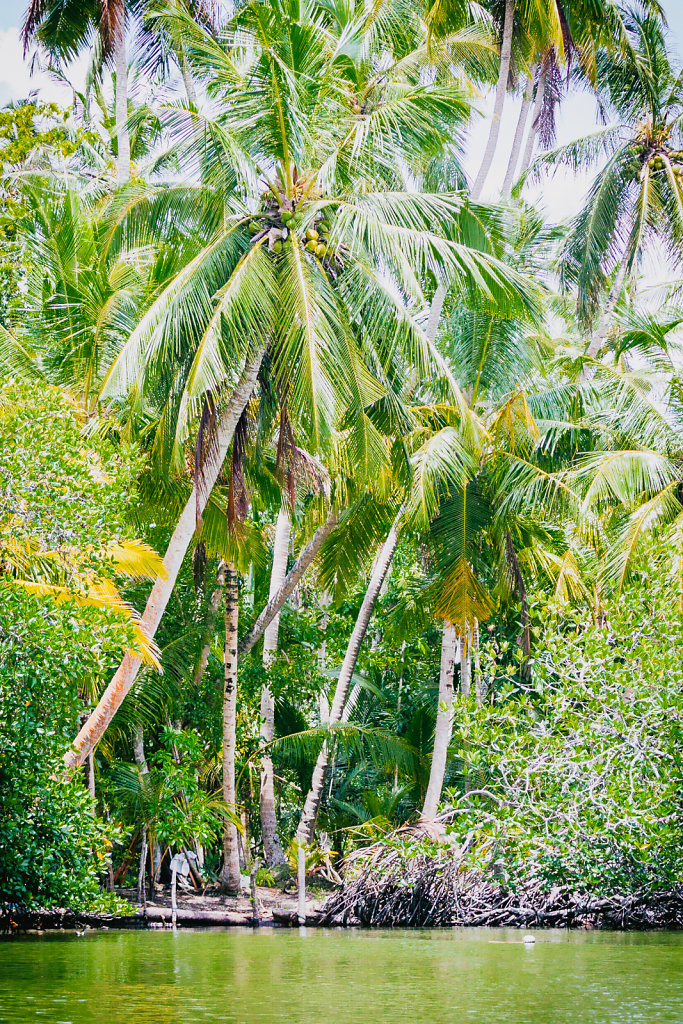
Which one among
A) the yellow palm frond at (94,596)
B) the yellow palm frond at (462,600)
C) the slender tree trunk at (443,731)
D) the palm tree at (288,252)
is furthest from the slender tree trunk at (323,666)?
the yellow palm frond at (94,596)

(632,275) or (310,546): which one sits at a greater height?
(632,275)

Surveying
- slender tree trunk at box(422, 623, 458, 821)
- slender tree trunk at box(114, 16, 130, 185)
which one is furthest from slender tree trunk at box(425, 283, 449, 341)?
slender tree trunk at box(114, 16, 130, 185)

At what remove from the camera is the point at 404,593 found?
18641 mm

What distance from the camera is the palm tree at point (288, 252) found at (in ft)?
33.5

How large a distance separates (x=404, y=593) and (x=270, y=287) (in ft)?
30.4

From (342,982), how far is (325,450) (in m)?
5.76

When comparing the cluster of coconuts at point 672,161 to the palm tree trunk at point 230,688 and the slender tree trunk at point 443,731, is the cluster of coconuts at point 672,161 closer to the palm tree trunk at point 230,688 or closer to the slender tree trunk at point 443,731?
the slender tree trunk at point 443,731

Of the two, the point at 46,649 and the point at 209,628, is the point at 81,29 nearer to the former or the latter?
the point at 209,628

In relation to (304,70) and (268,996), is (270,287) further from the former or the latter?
(268,996)

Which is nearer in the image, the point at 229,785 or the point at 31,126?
the point at 31,126

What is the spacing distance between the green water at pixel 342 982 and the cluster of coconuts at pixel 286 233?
688cm

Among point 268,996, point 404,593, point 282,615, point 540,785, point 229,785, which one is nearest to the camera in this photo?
point 268,996

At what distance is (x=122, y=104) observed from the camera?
1617cm

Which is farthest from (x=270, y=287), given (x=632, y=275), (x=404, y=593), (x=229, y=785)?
(x=632, y=275)
